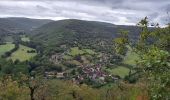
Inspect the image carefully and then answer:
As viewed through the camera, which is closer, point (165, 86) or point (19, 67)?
point (165, 86)

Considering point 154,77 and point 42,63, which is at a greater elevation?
point 154,77

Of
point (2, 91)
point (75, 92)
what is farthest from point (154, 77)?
point (75, 92)

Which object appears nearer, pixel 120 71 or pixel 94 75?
pixel 94 75

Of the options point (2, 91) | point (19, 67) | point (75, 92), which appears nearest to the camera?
point (2, 91)

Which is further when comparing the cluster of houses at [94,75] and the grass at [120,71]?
the grass at [120,71]

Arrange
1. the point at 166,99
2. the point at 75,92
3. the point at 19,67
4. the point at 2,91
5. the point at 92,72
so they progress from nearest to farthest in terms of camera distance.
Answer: the point at 166,99 → the point at 2,91 → the point at 75,92 → the point at 19,67 → the point at 92,72

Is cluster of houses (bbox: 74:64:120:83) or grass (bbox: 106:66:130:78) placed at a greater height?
grass (bbox: 106:66:130:78)

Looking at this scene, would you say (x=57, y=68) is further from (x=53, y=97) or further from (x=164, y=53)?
(x=164, y=53)

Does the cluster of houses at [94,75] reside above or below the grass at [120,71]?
below

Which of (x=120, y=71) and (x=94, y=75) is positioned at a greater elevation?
(x=120, y=71)

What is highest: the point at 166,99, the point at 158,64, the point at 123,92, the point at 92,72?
the point at 158,64

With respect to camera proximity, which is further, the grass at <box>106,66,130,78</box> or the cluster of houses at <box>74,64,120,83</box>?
the grass at <box>106,66,130,78</box>
